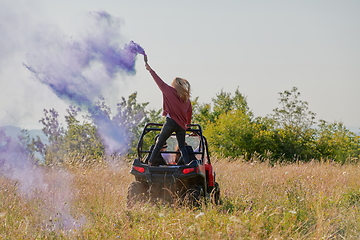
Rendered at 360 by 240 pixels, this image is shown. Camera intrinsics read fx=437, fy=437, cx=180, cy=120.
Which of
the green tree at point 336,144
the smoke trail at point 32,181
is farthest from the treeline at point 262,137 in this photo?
the smoke trail at point 32,181

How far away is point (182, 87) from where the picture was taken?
19.8 ft

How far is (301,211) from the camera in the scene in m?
5.41

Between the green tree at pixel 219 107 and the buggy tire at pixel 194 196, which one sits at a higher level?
the green tree at pixel 219 107

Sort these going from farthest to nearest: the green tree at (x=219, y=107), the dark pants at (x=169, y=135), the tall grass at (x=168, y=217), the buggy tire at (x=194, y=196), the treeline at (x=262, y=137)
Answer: the green tree at (x=219, y=107), the treeline at (x=262, y=137), the dark pants at (x=169, y=135), the buggy tire at (x=194, y=196), the tall grass at (x=168, y=217)

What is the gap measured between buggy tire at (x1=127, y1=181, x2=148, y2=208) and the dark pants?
405 millimetres

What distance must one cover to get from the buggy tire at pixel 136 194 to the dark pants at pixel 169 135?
0.40 metres

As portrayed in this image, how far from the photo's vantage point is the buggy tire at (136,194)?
6.15m

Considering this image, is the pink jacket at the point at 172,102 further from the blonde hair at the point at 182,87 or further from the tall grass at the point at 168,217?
the tall grass at the point at 168,217

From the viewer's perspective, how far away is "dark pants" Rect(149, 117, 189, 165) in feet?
19.8

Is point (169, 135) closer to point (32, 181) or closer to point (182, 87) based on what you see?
point (182, 87)

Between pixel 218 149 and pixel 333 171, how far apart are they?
8.04m

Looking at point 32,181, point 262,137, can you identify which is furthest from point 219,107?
point 32,181

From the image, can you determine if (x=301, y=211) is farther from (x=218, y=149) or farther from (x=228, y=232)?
(x=218, y=149)

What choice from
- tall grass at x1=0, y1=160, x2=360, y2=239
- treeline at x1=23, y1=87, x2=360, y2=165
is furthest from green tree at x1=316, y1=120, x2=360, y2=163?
tall grass at x1=0, y1=160, x2=360, y2=239
